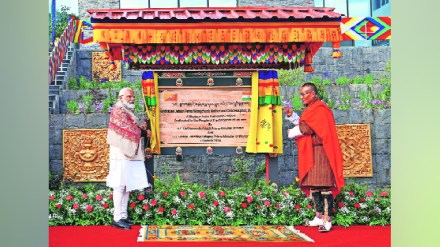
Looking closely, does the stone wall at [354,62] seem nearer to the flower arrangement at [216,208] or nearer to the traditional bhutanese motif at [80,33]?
the traditional bhutanese motif at [80,33]

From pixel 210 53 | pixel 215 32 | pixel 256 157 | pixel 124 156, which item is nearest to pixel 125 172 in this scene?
pixel 124 156

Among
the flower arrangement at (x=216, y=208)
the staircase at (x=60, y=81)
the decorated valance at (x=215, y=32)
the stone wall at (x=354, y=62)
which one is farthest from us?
the stone wall at (x=354, y=62)

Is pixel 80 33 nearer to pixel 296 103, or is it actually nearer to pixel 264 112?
pixel 296 103

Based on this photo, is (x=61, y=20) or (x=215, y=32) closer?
(x=215, y=32)

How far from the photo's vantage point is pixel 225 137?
9625mm

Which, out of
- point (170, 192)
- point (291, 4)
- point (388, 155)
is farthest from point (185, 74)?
point (291, 4)

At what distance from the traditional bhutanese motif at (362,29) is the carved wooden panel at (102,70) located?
5.52 m

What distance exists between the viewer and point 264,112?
9.53 metres

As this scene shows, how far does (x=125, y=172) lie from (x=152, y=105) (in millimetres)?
1101

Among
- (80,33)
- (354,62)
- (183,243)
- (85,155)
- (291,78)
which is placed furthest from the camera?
(80,33)

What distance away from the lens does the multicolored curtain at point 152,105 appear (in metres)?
9.38

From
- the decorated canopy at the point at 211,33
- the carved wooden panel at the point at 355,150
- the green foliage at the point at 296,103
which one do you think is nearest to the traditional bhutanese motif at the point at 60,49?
the green foliage at the point at 296,103
